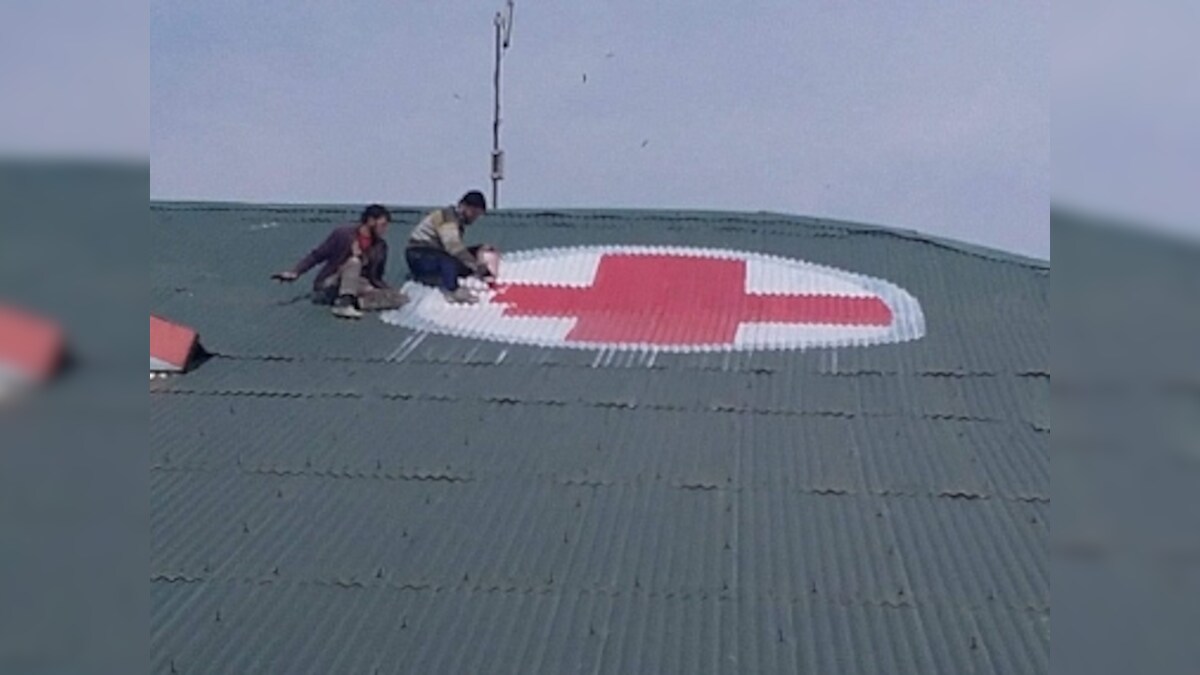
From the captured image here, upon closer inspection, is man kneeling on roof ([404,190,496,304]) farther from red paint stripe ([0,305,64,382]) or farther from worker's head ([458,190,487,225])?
red paint stripe ([0,305,64,382])

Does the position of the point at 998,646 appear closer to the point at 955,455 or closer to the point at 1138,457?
the point at 955,455

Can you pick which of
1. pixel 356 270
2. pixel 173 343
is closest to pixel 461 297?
pixel 356 270

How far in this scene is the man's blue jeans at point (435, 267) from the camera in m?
8.14

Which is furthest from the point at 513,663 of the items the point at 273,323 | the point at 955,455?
the point at 273,323

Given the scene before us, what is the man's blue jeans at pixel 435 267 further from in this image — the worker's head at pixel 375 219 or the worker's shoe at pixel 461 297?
the worker's head at pixel 375 219

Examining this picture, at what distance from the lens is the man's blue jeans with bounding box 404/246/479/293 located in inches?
320

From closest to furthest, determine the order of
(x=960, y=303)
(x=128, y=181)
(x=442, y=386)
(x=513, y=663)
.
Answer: (x=128, y=181) < (x=513, y=663) < (x=442, y=386) < (x=960, y=303)

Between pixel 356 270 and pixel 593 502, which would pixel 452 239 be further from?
pixel 593 502

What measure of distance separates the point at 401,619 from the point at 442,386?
240 cm

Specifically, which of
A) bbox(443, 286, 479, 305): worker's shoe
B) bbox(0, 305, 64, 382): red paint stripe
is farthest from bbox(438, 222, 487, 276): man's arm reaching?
bbox(0, 305, 64, 382): red paint stripe

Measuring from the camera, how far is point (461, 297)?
7.98m

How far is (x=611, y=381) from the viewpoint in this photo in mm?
6586

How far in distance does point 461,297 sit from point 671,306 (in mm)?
1126

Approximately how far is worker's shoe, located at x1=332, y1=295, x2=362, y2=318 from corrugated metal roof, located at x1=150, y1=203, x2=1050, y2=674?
0.31ft
